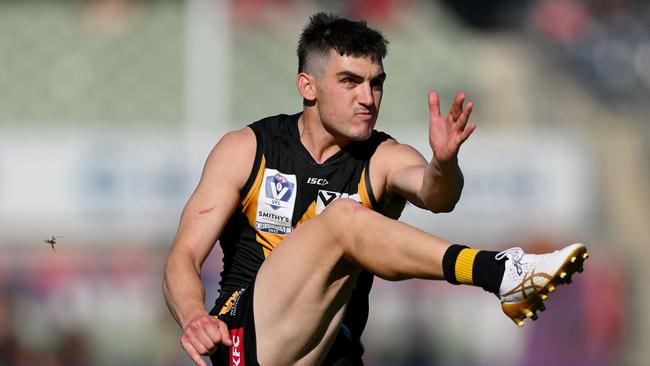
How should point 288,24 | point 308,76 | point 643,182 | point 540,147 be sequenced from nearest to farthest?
point 308,76, point 540,147, point 643,182, point 288,24

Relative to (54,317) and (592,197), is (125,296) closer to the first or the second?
(54,317)

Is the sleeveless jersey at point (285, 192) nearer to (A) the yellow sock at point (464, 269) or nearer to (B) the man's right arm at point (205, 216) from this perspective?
(B) the man's right arm at point (205, 216)

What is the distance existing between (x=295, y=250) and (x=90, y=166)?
23.1ft

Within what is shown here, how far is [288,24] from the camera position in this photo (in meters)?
14.1

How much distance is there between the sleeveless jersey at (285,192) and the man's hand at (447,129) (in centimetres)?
70

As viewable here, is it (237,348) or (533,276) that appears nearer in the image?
(533,276)

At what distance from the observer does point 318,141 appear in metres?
5.69

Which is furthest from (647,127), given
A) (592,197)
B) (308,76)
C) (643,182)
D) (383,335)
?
(308,76)

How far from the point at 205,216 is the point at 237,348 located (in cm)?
62

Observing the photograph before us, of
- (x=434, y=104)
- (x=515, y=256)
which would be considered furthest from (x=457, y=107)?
(x=515, y=256)

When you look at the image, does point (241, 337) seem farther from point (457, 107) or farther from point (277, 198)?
point (457, 107)

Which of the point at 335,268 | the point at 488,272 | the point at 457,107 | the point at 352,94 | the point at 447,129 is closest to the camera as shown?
the point at 488,272

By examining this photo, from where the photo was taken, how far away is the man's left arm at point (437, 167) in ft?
15.9

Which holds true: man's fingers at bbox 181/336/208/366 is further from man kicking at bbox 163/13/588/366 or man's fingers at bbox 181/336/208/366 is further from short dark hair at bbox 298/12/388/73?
short dark hair at bbox 298/12/388/73
